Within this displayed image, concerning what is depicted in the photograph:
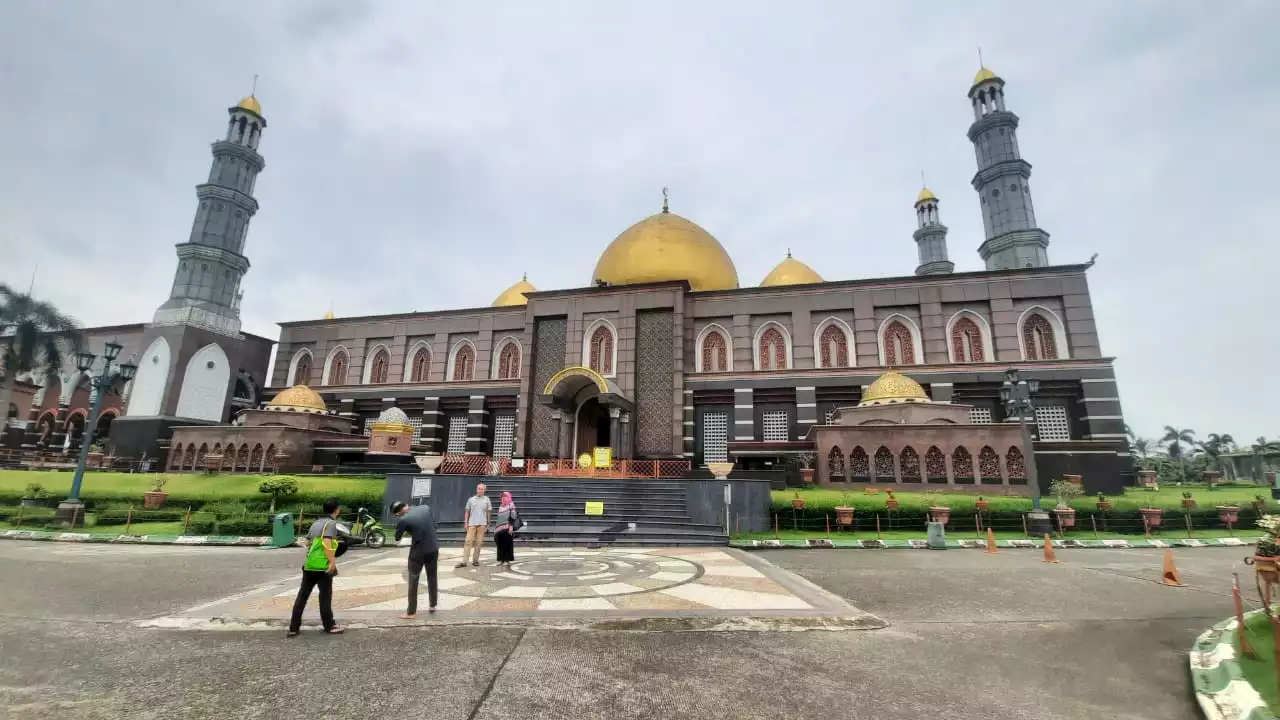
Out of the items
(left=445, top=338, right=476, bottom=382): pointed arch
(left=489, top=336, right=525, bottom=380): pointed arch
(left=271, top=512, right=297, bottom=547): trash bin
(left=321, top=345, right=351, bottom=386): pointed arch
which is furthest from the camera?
(left=321, top=345, right=351, bottom=386): pointed arch

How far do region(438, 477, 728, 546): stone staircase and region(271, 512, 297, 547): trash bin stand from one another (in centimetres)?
408

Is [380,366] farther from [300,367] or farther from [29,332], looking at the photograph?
[29,332]

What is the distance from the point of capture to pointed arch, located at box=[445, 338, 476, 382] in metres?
33.9

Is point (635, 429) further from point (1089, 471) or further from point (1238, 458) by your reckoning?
point (1238, 458)

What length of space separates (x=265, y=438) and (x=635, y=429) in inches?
759

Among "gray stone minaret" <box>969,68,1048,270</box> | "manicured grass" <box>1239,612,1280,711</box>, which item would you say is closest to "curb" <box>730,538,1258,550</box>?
"manicured grass" <box>1239,612,1280,711</box>

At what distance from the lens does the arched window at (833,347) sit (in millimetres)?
28484

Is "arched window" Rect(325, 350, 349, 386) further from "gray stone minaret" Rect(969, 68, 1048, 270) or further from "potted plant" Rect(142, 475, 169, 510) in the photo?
"gray stone minaret" Rect(969, 68, 1048, 270)

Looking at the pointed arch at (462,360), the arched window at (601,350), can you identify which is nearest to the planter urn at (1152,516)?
the arched window at (601,350)

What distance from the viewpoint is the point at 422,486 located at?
61.8 ft

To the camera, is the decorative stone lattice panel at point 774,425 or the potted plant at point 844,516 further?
the decorative stone lattice panel at point 774,425

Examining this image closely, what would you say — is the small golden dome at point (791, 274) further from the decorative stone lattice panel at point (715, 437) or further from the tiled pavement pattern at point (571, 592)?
the tiled pavement pattern at point (571, 592)

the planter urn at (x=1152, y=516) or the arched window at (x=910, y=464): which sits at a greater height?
the arched window at (x=910, y=464)

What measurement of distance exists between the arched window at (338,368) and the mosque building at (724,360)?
0.14 metres
